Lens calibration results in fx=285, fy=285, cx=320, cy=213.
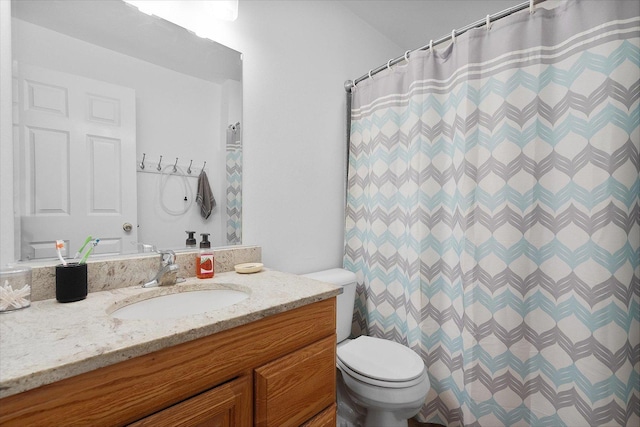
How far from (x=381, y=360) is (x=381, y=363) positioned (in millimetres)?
23

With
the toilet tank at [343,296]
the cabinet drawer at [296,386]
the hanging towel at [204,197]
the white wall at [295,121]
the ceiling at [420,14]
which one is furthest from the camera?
the ceiling at [420,14]

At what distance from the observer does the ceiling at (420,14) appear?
182 centimetres

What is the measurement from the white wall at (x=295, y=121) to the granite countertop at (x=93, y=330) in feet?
1.99

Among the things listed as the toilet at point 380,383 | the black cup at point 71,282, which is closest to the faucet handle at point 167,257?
the black cup at point 71,282

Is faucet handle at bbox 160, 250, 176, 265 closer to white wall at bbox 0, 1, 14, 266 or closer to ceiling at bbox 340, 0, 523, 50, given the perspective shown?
white wall at bbox 0, 1, 14, 266

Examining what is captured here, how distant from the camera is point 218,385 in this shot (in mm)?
702

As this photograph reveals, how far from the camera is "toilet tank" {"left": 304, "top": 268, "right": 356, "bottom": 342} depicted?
5.12 feet

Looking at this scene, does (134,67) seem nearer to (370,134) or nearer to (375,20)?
(370,134)

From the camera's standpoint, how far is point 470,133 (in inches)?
50.1

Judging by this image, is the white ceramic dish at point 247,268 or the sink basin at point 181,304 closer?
the sink basin at point 181,304

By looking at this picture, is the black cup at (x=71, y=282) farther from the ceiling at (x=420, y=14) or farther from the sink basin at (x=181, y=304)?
the ceiling at (x=420, y=14)

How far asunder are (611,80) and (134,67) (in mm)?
1700

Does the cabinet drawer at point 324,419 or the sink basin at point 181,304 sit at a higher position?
the sink basin at point 181,304

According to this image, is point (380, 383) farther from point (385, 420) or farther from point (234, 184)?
point (234, 184)
